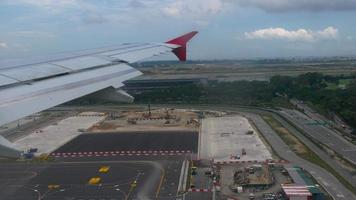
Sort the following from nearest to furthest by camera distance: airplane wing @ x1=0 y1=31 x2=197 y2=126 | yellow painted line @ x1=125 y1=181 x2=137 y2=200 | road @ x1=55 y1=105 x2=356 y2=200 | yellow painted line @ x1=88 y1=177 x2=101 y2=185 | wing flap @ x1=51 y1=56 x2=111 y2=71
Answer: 1. airplane wing @ x1=0 y1=31 x2=197 y2=126
2. wing flap @ x1=51 y1=56 x2=111 y2=71
3. road @ x1=55 y1=105 x2=356 y2=200
4. yellow painted line @ x1=125 y1=181 x2=137 y2=200
5. yellow painted line @ x1=88 y1=177 x2=101 y2=185

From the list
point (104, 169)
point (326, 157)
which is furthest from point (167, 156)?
point (326, 157)

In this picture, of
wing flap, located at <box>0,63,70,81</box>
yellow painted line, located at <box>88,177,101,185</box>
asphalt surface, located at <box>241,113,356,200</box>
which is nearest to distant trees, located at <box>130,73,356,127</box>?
asphalt surface, located at <box>241,113,356,200</box>

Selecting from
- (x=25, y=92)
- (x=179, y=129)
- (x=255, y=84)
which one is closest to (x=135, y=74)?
(x=25, y=92)

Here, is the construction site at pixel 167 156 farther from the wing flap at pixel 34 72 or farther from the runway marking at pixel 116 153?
the wing flap at pixel 34 72

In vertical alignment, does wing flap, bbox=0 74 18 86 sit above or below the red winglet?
below

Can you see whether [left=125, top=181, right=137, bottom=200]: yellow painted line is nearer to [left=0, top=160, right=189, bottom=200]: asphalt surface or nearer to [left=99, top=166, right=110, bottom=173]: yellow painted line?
[left=0, top=160, right=189, bottom=200]: asphalt surface

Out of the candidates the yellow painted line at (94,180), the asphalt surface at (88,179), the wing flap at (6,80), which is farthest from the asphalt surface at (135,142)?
the wing flap at (6,80)

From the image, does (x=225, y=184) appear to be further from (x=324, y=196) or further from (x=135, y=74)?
(x=135, y=74)

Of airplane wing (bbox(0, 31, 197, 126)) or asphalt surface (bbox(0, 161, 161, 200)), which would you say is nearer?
airplane wing (bbox(0, 31, 197, 126))
